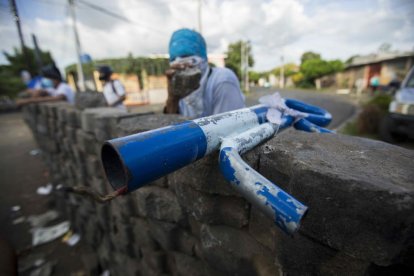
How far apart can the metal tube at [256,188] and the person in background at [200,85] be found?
3.06 ft

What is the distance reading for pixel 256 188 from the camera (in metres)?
0.57

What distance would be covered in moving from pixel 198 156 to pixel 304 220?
394 millimetres

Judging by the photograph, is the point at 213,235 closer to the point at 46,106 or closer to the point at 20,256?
the point at 20,256

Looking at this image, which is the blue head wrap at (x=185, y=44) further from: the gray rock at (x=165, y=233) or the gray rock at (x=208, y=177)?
the gray rock at (x=165, y=233)

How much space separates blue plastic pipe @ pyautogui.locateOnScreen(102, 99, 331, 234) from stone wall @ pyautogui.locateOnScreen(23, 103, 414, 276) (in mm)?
181

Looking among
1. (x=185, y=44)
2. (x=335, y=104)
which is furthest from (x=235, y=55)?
(x=185, y=44)

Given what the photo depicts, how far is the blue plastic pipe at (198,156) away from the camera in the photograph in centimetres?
52

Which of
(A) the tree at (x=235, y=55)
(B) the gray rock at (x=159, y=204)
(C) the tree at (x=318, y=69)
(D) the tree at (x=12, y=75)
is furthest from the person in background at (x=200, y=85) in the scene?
(C) the tree at (x=318, y=69)

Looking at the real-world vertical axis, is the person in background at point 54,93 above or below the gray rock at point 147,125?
above

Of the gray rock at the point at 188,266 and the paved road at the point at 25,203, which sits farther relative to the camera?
the paved road at the point at 25,203

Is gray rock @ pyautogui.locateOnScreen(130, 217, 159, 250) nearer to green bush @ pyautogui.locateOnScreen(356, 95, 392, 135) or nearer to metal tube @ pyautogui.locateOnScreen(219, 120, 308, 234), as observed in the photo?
metal tube @ pyautogui.locateOnScreen(219, 120, 308, 234)

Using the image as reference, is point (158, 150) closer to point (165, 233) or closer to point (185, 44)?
point (165, 233)

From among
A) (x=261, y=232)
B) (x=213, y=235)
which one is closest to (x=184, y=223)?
(x=213, y=235)

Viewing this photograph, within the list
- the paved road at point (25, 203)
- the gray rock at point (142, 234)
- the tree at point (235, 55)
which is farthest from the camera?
the tree at point (235, 55)
